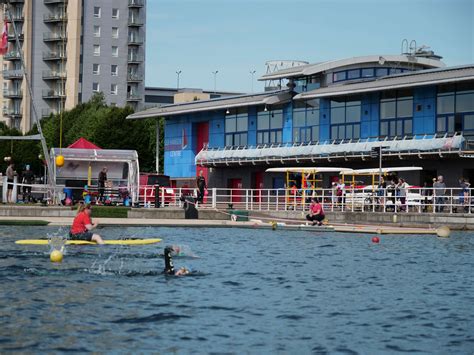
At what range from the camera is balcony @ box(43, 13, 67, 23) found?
409ft

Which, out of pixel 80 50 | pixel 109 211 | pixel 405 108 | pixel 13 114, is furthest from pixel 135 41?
pixel 109 211

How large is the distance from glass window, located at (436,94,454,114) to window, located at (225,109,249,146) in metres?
18.5

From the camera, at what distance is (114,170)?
55.9m

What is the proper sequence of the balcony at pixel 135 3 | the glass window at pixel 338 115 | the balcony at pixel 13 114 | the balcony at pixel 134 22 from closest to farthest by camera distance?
the glass window at pixel 338 115 → the balcony at pixel 135 3 → the balcony at pixel 134 22 → the balcony at pixel 13 114

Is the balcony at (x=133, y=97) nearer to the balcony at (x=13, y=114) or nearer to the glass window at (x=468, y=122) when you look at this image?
the balcony at (x=13, y=114)

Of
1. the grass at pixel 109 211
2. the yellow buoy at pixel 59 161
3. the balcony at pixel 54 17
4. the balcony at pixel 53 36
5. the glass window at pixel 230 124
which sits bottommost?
→ the grass at pixel 109 211

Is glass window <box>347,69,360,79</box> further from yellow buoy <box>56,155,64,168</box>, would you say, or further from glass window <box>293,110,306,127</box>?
yellow buoy <box>56,155,64,168</box>

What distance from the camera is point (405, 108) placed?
6269cm

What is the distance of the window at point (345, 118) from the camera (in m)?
65.9

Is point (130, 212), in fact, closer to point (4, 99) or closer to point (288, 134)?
point (288, 134)

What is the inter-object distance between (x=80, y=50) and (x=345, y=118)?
220 ft

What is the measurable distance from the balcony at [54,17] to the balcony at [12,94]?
11.1 metres

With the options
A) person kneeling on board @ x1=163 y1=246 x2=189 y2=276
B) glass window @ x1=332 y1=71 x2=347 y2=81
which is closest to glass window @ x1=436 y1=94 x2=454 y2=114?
glass window @ x1=332 y1=71 x2=347 y2=81

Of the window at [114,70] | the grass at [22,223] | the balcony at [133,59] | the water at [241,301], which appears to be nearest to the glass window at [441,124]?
the water at [241,301]
